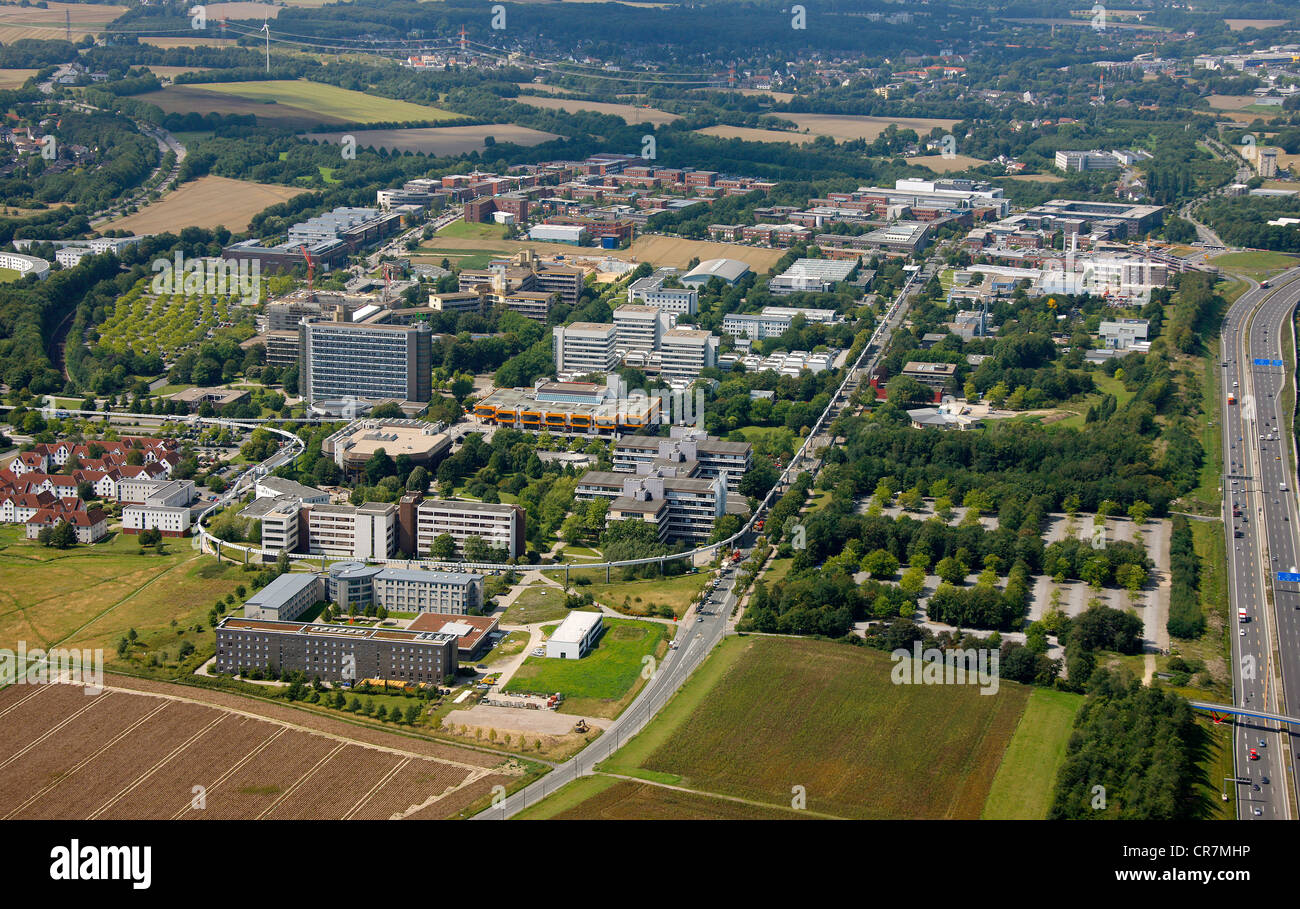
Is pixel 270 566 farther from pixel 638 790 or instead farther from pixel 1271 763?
pixel 1271 763

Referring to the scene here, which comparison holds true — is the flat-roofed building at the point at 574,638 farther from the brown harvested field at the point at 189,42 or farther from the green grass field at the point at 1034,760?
the brown harvested field at the point at 189,42

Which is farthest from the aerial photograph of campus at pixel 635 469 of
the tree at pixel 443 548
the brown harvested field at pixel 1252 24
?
the brown harvested field at pixel 1252 24

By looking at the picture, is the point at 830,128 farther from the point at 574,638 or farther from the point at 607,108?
the point at 574,638

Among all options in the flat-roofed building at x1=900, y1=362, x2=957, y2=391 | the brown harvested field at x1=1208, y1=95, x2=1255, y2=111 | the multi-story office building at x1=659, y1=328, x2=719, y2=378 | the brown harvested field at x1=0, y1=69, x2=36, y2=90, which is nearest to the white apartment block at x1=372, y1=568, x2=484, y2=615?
the multi-story office building at x1=659, y1=328, x2=719, y2=378

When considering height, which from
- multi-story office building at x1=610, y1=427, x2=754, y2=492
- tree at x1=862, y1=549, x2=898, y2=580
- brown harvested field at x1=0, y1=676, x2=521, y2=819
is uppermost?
multi-story office building at x1=610, y1=427, x2=754, y2=492

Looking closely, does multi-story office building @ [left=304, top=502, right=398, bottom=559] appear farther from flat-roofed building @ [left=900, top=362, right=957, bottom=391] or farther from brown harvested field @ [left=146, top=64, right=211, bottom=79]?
brown harvested field @ [left=146, top=64, right=211, bottom=79]

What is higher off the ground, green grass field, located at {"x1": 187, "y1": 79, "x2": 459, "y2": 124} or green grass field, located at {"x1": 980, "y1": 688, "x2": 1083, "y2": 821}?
green grass field, located at {"x1": 187, "y1": 79, "x2": 459, "y2": 124}
